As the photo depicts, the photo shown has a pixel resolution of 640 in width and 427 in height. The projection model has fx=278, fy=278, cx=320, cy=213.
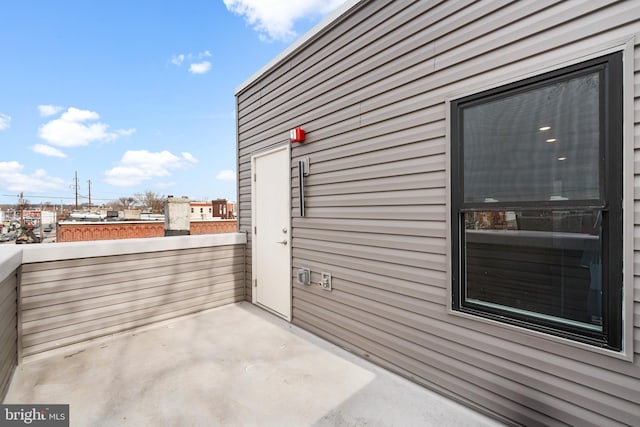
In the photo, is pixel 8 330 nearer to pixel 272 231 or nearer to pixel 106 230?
pixel 272 231

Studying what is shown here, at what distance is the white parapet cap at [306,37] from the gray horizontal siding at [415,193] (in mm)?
69

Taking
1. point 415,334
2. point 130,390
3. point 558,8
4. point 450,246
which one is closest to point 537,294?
point 450,246

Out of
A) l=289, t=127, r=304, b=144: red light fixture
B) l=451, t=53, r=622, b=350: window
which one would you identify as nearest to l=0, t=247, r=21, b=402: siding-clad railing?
l=289, t=127, r=304, b=144: red light fixture

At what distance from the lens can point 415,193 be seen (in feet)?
6.69

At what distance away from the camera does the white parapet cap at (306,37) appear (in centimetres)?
250

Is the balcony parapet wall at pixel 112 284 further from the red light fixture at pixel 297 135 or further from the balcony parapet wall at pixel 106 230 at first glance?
the balcony parapet wall at pixel 106 230

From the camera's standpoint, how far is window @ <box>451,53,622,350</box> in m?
1.29

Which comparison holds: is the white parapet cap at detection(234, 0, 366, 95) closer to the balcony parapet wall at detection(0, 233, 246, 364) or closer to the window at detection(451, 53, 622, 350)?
the window at detection(451, 53, 622, 350)

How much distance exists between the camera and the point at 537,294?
154cm

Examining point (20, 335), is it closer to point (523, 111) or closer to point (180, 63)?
point (523, 111)

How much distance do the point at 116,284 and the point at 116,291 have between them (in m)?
0.07

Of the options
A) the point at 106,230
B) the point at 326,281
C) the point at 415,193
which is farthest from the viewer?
the point at 106,230

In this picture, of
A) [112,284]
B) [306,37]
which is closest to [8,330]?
[112,284]

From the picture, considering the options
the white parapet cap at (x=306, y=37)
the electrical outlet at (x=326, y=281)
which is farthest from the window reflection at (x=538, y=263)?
the white parapet cap at (x=306, y=37)
